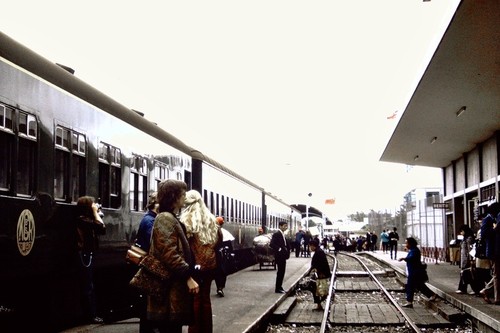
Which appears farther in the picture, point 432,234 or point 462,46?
point 432,234

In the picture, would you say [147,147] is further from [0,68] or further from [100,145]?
[0,68]

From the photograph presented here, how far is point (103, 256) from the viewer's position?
1286 centimetres

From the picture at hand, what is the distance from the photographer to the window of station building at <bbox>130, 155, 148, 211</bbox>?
48.6 feet

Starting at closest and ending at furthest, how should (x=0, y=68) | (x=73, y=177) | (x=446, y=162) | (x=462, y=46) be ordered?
(x=0, y=68), (x=73, y=177), (x=462, y=46), (x=446, y=162)

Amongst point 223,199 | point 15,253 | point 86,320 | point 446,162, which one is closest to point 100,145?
point 86,320

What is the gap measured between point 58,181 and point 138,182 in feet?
13.7

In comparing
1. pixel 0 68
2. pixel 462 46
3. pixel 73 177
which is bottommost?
pixel 73 177

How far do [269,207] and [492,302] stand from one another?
27887mm

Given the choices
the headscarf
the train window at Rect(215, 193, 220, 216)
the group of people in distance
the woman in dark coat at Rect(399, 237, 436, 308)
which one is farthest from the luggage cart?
the headscarf

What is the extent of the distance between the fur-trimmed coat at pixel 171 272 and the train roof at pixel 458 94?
7.14 meters

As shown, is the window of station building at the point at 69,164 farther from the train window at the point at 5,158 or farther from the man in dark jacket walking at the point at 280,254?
the man in dark jacket walking at the point at 280,254

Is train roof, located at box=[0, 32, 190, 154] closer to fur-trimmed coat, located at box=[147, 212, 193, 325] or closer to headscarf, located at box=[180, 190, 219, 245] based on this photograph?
headscarf, located at box=[180, 190, 219, 245]

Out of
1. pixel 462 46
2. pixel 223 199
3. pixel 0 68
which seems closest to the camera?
pixel 0 68

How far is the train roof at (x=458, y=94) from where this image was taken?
13734mm
